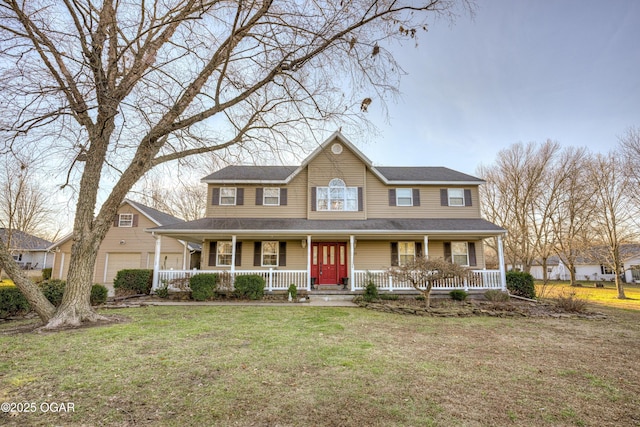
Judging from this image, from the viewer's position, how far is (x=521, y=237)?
25.6 m

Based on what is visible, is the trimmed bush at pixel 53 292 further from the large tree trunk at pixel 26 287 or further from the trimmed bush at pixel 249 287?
the trimmed bush at pixel 249 287

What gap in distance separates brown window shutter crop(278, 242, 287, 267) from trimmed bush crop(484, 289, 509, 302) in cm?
906

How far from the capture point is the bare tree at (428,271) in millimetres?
10391

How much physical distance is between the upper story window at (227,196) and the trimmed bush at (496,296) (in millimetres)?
12354

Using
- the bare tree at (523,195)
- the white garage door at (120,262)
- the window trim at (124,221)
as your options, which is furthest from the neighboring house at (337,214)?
the bare tree at (523,195)

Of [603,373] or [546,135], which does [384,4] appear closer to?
[603,373]

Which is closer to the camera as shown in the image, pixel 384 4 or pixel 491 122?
pixel 384 4

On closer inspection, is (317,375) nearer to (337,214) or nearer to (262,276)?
(262,276)

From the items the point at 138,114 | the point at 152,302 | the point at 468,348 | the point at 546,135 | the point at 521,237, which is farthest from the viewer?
the point at 521,237

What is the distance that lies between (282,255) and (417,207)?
7.45m

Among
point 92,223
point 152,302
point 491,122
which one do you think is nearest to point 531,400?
point 92,223

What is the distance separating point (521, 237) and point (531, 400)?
26302mm

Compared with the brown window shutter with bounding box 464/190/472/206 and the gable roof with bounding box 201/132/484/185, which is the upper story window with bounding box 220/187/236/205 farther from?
the brown window shutter with bounding box 464/190/472/206

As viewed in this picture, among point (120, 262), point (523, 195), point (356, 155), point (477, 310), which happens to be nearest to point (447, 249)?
point (477, 310)
